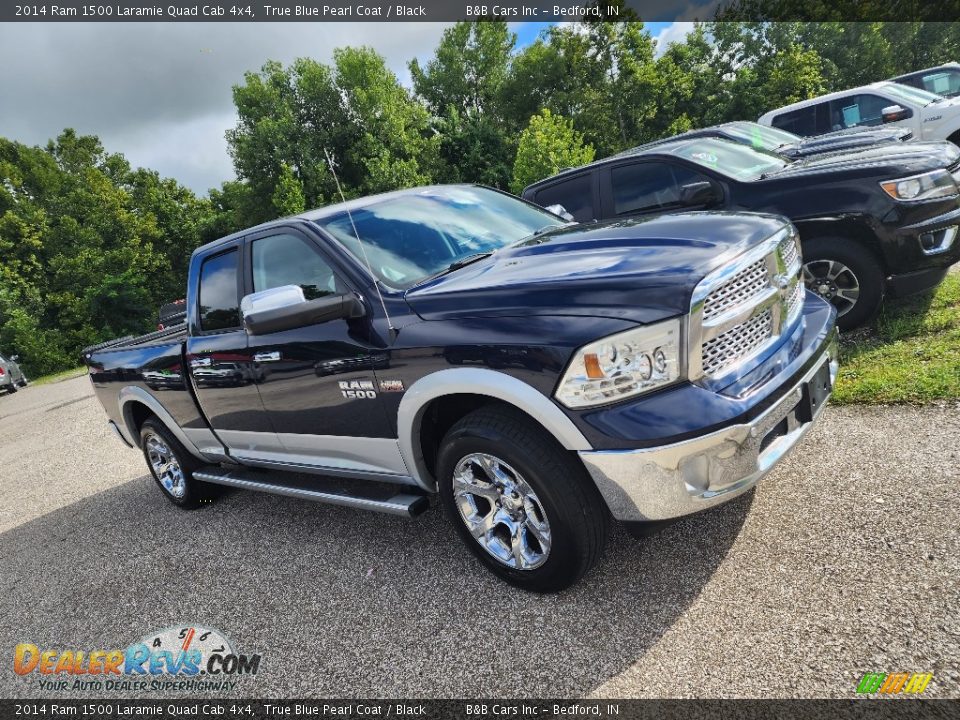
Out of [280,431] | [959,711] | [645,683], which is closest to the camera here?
[959,711]

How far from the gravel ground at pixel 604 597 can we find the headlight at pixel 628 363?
98cm

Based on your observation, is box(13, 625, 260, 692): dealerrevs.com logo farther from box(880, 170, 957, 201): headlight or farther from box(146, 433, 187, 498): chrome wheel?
box(880, 170, 957, 201): headlight

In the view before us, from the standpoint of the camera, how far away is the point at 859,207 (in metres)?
4.58

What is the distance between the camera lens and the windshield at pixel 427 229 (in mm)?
3109

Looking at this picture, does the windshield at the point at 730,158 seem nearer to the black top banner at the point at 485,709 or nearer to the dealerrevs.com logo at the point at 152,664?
the black top banner at the point at 485,709

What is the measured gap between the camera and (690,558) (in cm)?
275

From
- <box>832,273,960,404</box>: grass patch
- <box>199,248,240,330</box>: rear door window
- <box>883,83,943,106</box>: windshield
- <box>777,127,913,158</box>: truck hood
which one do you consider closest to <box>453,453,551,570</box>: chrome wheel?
<box>199,248,240,330</box>: rear door window

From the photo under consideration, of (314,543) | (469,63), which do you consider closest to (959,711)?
(314,543)

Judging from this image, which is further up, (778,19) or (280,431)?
(778,19)

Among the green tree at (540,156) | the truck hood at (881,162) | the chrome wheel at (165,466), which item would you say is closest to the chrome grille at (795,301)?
the truck hood at (881,162)

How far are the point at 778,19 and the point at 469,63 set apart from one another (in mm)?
21808

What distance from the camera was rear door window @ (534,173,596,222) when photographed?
6121 millimetres

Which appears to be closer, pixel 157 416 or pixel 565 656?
pixel 565 656

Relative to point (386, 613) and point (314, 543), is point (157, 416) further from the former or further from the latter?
point (386, 613)
